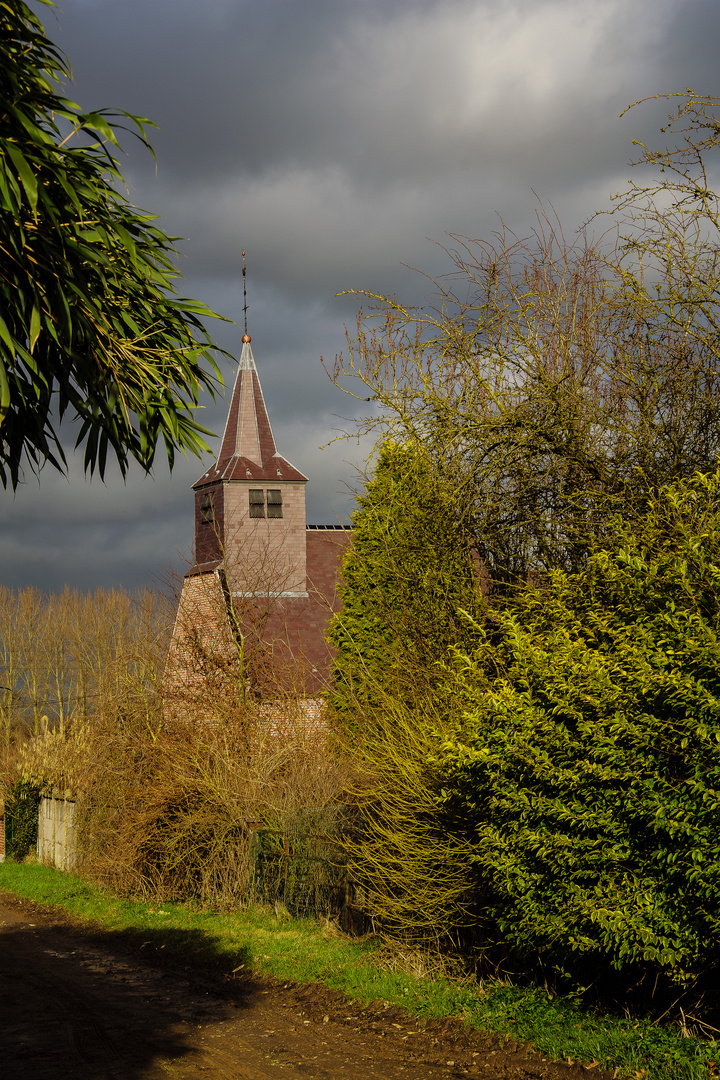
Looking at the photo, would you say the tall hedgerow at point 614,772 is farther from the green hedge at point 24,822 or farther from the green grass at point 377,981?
the green hedge at point 24,822

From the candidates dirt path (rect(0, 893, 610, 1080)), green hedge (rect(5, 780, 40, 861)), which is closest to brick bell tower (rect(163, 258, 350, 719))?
dirt path (rect(0, 893, 610, 1080))

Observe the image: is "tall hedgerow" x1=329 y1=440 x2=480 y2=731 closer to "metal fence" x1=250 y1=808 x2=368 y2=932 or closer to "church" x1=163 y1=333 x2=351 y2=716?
"metal fence" x1=250 y1=808 x2=368 y2=932

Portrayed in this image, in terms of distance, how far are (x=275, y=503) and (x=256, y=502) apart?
27.7 inches

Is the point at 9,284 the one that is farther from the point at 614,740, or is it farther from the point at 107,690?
the point at 107,690

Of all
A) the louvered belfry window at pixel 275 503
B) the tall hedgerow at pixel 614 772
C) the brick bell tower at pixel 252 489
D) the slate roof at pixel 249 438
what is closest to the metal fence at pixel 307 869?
the tall hedgerow at pixel 614 772

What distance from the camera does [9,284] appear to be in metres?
5.36

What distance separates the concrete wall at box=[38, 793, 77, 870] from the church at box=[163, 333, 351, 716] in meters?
5.70

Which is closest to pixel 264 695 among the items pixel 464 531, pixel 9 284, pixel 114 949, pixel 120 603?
pixel 114 949

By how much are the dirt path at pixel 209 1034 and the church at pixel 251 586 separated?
528 centimetres

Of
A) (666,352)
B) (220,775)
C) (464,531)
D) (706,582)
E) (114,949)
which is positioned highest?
(666,352)

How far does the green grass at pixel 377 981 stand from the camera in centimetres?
621

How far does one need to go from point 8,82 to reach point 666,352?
23.0 ft

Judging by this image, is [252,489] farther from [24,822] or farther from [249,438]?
[24,822]

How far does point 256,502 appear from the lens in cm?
3344
